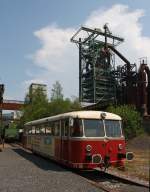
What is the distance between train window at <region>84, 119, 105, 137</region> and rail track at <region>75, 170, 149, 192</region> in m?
1.67

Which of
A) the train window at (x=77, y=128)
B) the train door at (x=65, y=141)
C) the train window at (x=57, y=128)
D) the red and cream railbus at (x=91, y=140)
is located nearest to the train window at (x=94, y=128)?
the red and cream railbus at (x=91, y=140)

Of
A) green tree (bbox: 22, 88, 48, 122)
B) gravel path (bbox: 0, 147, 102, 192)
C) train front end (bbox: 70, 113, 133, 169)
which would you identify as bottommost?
gravel path (bbox: 0, 147, 102, 192)

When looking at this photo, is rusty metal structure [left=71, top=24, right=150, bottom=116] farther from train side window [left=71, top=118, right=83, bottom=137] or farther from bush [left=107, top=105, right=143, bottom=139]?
train side window [left=71, top=118, right=83, bottom=137]

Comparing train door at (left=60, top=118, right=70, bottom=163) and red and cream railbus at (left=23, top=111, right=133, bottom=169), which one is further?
train door at (left=60, top=118, right=70, bottom=163)

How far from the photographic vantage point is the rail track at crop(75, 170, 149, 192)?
1194 cm

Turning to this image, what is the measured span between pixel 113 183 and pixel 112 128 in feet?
12.2

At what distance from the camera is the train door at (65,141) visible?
17047 mm

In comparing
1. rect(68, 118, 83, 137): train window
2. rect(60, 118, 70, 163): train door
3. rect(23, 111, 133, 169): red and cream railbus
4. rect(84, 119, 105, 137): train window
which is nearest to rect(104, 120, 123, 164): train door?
rect(23, 111, 133, 169): red and cream railbus

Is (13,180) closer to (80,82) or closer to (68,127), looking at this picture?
(68,127)

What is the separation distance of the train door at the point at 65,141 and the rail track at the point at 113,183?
1.15 m

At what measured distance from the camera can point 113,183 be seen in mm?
13500

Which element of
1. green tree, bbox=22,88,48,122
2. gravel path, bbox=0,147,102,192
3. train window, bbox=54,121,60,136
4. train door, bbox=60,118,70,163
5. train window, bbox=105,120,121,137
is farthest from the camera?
green tree, bbox=22,88,48,122

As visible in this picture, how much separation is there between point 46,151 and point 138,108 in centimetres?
3622

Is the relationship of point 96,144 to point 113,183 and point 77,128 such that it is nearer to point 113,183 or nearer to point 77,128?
point 77,128
